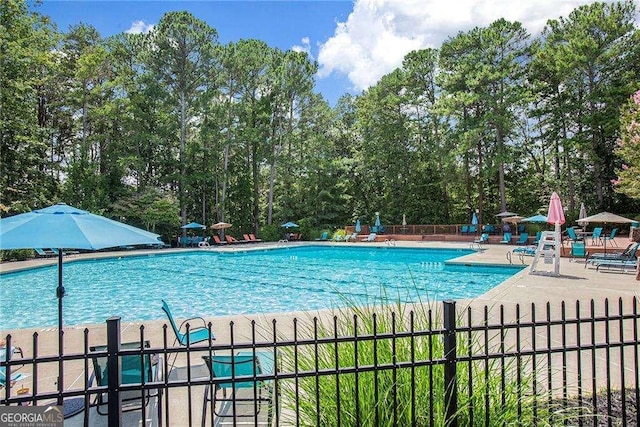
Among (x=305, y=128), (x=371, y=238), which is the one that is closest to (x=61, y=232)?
(x=371, y=238)

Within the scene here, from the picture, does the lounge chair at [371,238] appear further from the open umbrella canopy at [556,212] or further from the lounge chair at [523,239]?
the open umbrella canopy at [556,212]

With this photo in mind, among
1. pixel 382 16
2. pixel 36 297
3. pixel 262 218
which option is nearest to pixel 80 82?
pixel 262 218

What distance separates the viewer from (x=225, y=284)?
12.8 meters

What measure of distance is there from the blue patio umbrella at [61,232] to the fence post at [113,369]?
1.86m

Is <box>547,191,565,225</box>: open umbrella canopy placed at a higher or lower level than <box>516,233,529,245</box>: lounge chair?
higher

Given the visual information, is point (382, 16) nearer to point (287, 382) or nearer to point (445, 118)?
point (287, 382)

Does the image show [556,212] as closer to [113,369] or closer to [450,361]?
[450,361]

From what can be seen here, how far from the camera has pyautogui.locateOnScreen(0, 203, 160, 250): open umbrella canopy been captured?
361cm

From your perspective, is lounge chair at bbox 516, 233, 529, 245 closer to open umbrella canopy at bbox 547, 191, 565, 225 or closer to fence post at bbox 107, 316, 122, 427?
open umbrella canopy at bbox 547, 191, 565, 225

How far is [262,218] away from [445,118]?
16.3 m

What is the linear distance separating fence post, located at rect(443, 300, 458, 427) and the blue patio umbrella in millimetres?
3095

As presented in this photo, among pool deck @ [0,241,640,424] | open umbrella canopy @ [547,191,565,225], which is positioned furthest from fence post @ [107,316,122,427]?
open umbrella canopy @ [547,191,565,225]

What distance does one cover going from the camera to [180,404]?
3463mm

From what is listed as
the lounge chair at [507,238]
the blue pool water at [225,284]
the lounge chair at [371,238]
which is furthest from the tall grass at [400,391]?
the lounge chair at [371,238]
